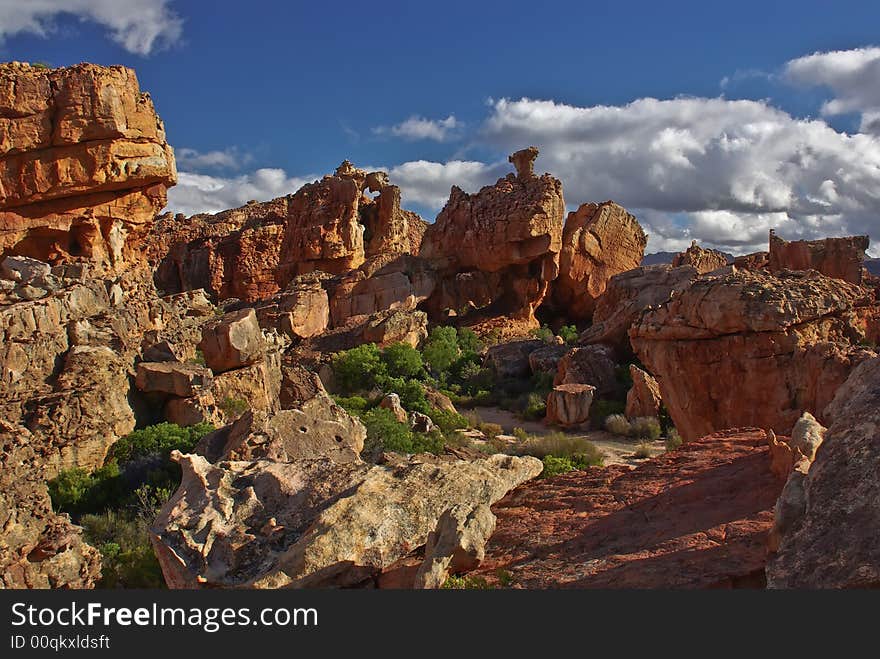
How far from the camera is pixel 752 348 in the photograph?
813 cm

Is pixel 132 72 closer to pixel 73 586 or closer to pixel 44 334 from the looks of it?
pixel 44 334

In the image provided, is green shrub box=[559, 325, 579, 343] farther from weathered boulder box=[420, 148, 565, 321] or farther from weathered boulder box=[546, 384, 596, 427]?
weathered boulder box=[546, 384, 596, 427]

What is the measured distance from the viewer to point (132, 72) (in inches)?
691

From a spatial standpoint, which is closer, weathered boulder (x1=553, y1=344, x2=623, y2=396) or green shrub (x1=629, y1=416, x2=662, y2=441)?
green shrub (x1=629, y1=416, x2=662, y2=441)

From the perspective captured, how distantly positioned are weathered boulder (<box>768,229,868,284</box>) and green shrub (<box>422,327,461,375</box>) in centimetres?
1653

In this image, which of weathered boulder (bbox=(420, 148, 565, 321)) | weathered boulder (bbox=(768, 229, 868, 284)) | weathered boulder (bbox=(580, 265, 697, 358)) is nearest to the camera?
weathered boulder (bbox=(580, 265, 697, 358))

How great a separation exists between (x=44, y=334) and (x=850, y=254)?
107 feet

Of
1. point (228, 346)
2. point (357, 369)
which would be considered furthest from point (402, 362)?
point (228, 346)

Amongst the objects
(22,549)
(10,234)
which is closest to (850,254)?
(10,234)

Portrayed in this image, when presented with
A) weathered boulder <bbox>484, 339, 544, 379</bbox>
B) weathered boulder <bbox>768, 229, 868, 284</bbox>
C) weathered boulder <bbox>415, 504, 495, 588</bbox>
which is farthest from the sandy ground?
weathered boulder <bbox>768, 229, 868, 284</bbox>

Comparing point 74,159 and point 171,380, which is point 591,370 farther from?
point 74,159

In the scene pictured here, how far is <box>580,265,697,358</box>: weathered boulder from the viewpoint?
848 inches

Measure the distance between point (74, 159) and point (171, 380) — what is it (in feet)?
27.6

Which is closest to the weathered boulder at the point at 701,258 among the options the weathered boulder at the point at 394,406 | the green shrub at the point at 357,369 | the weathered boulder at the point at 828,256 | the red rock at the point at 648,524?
the weathered boulder at the point at 828,256
